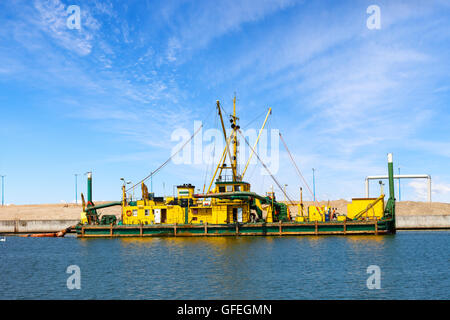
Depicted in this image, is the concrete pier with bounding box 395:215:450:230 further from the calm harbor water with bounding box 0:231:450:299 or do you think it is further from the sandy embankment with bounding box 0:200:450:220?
the calm harbor water with bounding box 0:231:450:299

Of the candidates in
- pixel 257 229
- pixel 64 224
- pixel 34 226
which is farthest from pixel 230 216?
pixel 34 226

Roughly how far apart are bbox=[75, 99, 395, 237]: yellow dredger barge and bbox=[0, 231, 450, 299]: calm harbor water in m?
4.92

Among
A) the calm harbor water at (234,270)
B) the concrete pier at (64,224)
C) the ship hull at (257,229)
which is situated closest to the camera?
the calm harbor water at (234,270)

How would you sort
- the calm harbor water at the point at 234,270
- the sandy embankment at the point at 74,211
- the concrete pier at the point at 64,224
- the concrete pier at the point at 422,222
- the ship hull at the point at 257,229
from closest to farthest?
the calm harbor water at the point at 234,270 → the ship hull at the point at 257,229 → the concrete pier at the point at 422,222 → the concrete pier at the point at 64,224 → the sandy embankment at the point at 74,211

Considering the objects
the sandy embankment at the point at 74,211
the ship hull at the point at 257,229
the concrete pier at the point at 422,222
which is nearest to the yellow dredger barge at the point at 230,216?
the ship hull at the point at 257,229

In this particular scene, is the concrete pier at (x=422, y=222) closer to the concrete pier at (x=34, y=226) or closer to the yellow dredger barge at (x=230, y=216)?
the yellow dredger barge at (x=230, y=216)

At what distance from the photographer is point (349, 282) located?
1032 inches

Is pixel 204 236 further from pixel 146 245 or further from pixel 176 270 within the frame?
pixel 176 270

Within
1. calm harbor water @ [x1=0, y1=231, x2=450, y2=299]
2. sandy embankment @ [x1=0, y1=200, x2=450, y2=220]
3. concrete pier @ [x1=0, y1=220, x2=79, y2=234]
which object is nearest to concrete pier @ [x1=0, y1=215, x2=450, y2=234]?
concrete pier @ [x1=0, y1=220, x2=79, y2=234]

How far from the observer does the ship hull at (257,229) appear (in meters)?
52.4

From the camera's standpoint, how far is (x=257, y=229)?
53938mm

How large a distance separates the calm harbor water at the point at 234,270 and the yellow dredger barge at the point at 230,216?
492 centimetres

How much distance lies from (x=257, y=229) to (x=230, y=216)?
13.3 ft
